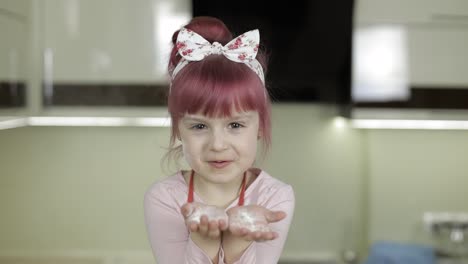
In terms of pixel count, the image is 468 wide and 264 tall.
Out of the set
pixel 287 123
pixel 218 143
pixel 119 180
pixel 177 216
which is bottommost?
pixel 119 180

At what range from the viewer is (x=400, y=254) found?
2893mm

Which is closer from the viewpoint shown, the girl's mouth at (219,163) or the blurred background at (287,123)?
the girl's mouth at (219,163)

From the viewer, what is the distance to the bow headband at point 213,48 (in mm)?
980

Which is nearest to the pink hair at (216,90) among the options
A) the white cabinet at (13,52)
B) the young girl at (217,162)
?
the young girl at (217,162)

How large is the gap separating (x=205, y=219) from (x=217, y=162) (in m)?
0.14

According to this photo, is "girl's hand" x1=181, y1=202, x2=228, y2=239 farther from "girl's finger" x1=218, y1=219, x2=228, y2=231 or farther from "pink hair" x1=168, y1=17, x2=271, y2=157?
"pink hair" x1=168, y1=17, x2=271, y2=157

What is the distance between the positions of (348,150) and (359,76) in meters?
0.50

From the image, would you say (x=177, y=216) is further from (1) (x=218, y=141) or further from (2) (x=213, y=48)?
(2) (x=213, y=48)

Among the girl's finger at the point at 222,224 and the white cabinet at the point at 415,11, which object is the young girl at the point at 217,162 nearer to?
the girl's finger at the point at 222,224

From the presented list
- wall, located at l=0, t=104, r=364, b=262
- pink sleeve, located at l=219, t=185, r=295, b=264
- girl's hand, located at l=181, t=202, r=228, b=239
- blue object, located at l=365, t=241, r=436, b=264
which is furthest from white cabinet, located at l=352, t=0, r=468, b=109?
girl's hand, located at l=181, t=202, r=228, b=239

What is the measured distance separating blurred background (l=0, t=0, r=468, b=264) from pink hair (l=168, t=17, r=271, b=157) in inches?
74.4

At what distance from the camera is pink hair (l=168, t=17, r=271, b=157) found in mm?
939

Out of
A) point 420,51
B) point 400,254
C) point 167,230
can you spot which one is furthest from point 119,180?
point 167,230

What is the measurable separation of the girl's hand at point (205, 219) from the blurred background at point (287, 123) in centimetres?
203
